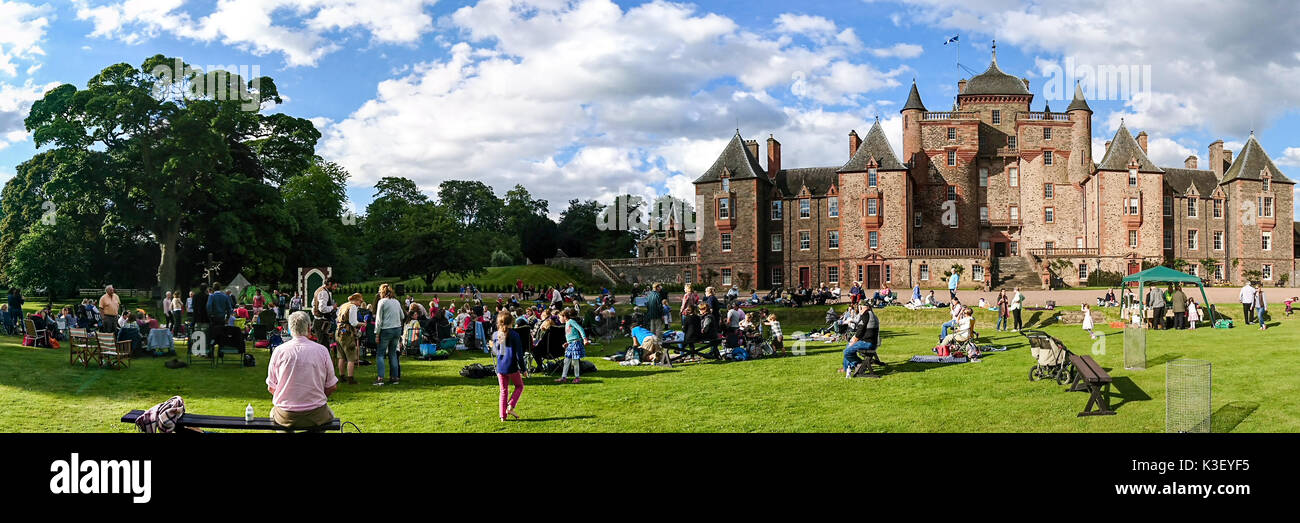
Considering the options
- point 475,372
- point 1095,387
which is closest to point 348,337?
point 475,372

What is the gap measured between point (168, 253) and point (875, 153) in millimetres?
44798

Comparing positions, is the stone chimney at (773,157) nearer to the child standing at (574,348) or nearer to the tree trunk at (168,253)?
the tree trunk at (168,253)

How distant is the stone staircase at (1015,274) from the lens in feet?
167

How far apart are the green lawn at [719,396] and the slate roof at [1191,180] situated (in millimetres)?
48836

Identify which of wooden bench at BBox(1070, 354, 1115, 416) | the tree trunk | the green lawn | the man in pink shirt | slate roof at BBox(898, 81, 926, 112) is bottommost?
the green lawn

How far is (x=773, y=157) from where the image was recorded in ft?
204

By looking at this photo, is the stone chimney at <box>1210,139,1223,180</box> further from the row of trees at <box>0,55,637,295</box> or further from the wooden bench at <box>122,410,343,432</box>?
the wooden bench at <box>122,410,343,432</box>

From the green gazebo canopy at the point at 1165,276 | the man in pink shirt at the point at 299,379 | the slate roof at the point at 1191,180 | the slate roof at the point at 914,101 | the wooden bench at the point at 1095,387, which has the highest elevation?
the slate roof at the point at 914,101

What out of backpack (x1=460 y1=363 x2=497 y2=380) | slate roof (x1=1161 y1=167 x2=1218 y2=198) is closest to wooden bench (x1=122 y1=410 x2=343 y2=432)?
backpack (x1=460 y1=363 x2=497 y2=380)

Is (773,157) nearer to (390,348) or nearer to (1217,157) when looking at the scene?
(1217,157)

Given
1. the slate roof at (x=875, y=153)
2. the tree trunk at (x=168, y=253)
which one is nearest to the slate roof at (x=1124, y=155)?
the slate roof at (x=875, y=153)

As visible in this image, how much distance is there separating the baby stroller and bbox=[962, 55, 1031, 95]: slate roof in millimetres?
53000

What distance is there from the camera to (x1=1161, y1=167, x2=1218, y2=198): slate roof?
191 feet
